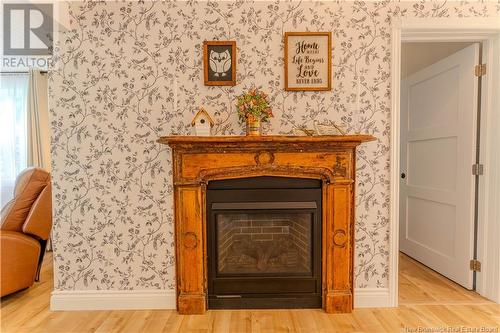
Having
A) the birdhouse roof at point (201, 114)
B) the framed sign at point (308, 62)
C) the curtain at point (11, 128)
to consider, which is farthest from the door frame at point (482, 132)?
the curtain at point (11, 128)

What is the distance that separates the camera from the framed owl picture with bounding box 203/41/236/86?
231cm

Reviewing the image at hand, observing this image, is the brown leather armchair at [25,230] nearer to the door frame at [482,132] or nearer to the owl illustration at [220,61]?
the owl illustration at [220,61]

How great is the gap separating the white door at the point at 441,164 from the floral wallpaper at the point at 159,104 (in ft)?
2.38

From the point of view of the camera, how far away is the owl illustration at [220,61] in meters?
2.32

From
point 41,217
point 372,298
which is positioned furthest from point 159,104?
point 372,298

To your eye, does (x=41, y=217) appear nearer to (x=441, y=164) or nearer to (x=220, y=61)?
(x=220, y=61)

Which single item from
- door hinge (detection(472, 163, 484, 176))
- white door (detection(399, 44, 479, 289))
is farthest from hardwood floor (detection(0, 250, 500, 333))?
door hinge (detection(472, 163, 484, 176))

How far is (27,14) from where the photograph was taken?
7.89 feet

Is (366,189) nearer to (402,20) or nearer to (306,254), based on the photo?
(306,254)

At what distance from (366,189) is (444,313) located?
1055mm

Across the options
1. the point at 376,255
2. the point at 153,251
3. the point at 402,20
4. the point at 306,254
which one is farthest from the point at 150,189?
the point at 402,20

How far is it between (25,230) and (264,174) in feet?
6.75

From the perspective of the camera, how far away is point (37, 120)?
13.0ft

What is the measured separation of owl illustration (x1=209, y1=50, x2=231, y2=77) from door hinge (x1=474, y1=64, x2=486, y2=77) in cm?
206
